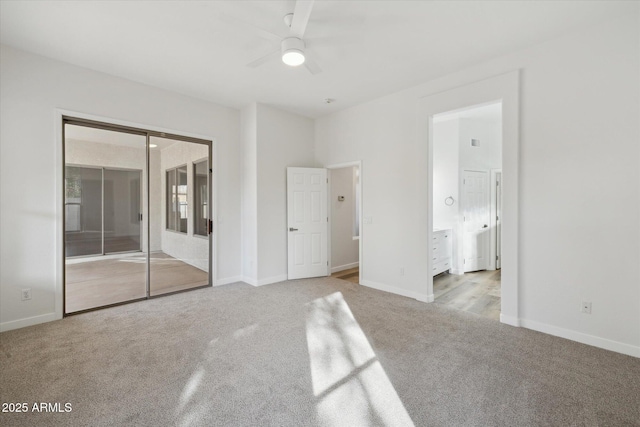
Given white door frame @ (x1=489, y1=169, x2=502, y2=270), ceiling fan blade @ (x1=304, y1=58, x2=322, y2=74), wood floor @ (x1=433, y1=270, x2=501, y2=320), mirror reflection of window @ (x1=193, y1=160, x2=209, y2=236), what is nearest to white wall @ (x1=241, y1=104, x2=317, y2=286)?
mirror reflection of window @ (x1=193, y1=160, x2=209, y2=236)

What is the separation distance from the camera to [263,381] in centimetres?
221

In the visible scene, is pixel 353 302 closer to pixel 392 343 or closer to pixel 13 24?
pixel 392 343

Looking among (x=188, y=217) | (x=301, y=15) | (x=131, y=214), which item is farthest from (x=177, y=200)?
→ (x=301, y=15)

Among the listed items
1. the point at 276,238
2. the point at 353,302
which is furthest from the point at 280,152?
the point at 353,302

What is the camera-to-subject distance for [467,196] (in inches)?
232

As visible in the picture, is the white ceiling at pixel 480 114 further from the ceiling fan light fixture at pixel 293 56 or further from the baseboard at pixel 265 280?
the baseboard at pixel 265 280

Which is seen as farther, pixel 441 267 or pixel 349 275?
pixel 349 275

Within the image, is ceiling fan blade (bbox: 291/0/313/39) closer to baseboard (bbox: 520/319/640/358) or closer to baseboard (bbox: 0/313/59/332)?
baseboard (bbox: 520/319/640/358)

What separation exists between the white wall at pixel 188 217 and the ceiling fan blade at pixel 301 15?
3051 millimetres

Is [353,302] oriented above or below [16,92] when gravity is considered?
below

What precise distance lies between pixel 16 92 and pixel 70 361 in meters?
2.93

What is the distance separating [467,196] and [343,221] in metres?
2.58

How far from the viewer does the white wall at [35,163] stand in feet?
10.2

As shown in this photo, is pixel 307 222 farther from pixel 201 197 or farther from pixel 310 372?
pixel 310 372
